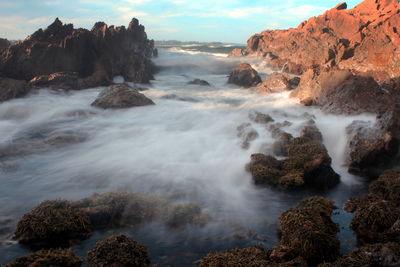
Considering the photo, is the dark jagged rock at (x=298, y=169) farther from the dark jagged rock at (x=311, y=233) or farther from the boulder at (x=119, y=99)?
the boulder at (x=119, y=99)

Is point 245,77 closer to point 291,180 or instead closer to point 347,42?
point 347,42

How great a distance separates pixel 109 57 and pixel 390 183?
29460 millimetres

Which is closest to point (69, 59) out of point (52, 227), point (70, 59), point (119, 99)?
point (70, 59)

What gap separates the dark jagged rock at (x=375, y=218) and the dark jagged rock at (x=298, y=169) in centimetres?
172

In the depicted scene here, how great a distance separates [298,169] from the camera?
1226 centimetres

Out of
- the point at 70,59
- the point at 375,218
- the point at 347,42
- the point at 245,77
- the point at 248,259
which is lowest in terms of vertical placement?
the point at 248,259

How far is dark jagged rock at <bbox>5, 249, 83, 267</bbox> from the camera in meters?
7.01

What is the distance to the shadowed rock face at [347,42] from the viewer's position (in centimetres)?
2675

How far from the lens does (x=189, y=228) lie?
918cm

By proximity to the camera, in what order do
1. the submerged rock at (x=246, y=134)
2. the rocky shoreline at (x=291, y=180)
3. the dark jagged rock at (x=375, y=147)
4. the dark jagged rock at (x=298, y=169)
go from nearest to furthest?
the rocky shoreline at (x=291, y=180) → the dark jagged rock at (x=298, y=169) → the dark jagged rock at (x=375, y=147) → the submerged rock at (x=246, y=134)

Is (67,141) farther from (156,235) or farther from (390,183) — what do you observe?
(390,183)

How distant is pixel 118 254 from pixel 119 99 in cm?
1750

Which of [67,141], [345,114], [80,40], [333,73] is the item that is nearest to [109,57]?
[80,40]

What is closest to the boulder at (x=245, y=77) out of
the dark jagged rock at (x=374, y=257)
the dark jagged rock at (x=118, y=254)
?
the dark jagged rock at (x=118, y=254)
